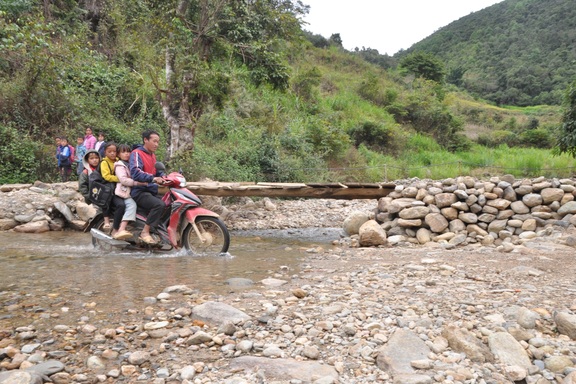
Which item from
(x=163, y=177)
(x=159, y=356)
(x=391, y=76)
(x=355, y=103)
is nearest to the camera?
(x=159, y=356)

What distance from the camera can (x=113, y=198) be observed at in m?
5.90

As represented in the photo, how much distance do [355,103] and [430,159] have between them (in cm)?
750

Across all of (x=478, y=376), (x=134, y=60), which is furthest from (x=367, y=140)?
(x=478, y=376)

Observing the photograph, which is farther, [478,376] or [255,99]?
[255,99]

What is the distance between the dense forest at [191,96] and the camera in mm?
10789

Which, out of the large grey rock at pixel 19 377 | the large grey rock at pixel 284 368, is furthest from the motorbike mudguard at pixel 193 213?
the large grey rock at pixel 19 377

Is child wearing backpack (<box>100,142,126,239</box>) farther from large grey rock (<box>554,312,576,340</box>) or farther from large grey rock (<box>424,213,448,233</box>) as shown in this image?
large grey rock (<box>424,213,448,233</box>)

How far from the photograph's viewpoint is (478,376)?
222 cm

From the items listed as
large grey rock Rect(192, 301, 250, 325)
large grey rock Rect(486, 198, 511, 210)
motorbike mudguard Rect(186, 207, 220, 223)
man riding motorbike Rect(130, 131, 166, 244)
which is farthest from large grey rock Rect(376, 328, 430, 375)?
large grey rock Rect(486, 198, 511, 210)

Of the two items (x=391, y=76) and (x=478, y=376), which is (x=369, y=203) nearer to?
(x=478, y=376)

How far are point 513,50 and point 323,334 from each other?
7166 cm

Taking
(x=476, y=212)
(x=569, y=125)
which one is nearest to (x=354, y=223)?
(x=476, y=212)

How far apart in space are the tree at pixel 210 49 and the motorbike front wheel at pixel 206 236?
18.1 ft

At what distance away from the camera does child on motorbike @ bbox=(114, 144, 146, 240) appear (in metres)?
5.64
